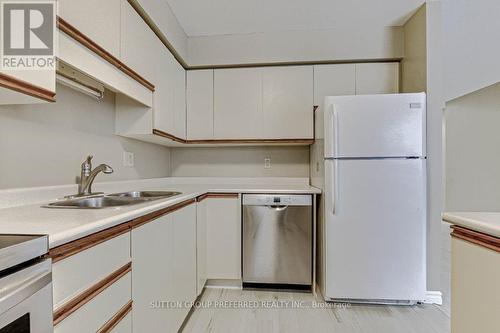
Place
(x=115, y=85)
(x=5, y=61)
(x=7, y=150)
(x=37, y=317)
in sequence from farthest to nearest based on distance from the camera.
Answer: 1. (x=115, y=85)
2. (x=7, y=150)
3. (x=5, y=61)
4. (x=37, y=317)

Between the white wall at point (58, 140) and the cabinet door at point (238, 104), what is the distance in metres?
0.94

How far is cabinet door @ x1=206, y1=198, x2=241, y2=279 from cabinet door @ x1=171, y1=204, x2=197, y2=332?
0.38 m

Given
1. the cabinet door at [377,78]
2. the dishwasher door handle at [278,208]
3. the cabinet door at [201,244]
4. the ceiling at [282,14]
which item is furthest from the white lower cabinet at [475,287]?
the ceiling at [282,14]

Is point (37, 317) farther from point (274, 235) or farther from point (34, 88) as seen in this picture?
point (274, 235)

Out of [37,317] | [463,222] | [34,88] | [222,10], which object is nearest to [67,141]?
[34,88]

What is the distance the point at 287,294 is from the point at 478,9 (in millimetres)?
2829

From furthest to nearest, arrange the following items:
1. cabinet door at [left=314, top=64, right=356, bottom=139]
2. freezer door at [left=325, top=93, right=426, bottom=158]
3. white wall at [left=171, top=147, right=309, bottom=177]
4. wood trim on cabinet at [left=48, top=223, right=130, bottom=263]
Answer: white wall at [left=171, top=147, right=309, bottom=177] → cabinet door at [left=314, top=64, right=356, bottom=139] → freezer door at [left=325, top=93, right=426, bottom=158] → wood trim on cabinet at [left=48, top=223, right=130, bottom=263]

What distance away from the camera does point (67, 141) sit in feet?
4.82

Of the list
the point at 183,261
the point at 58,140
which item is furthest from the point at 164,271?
the point at 58,140

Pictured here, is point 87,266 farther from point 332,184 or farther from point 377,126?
point 377,126

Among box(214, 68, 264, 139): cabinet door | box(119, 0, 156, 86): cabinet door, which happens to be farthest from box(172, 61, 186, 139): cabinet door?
box(119, 0, 156, 86): cabinet door

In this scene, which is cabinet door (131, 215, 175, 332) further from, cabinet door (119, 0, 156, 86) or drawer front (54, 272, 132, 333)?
cabinet door (119, 0, 156, 86)

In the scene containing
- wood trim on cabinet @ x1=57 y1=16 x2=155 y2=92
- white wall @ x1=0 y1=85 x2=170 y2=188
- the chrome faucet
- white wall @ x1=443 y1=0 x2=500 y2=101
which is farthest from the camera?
white wall @ x1=443 y1=0 x2=500 y2=101

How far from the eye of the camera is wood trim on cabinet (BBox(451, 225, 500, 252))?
807mm
